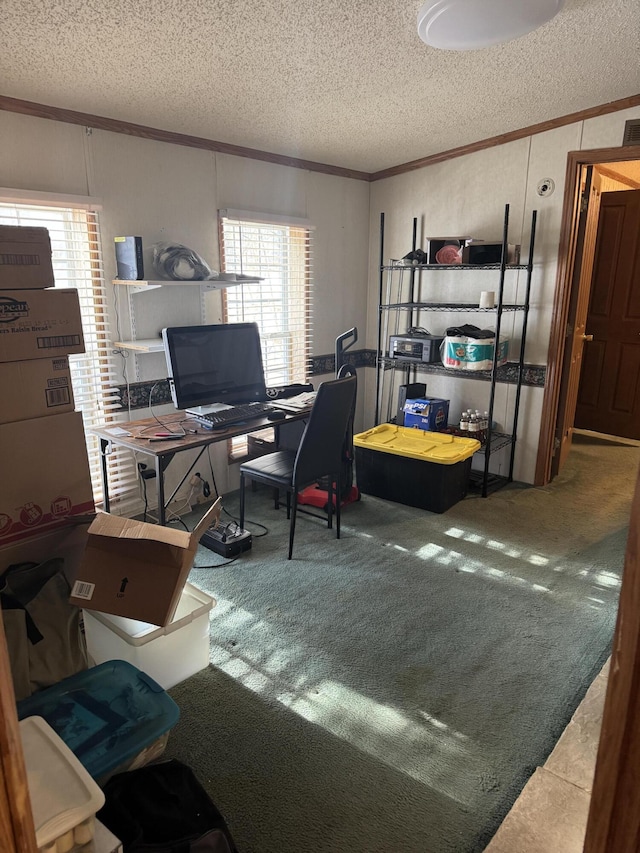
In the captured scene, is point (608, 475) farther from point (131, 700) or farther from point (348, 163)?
point (131, 700)

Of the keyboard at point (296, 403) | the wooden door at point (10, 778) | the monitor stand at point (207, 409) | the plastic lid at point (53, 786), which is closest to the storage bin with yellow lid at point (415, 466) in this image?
the keyboard at point (296, 403)

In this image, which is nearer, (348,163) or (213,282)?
(213,282)

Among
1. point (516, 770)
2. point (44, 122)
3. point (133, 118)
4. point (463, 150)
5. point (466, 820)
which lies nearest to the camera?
point (466, 820)

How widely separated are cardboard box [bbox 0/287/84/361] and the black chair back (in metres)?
1.24

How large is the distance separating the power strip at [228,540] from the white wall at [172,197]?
1.95ft

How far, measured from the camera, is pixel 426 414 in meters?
4.11

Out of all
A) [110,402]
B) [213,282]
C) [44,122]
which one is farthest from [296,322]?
[44,122]

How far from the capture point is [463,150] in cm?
406

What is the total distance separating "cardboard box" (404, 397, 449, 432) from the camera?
411cm

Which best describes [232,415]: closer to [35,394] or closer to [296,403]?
[296,403]

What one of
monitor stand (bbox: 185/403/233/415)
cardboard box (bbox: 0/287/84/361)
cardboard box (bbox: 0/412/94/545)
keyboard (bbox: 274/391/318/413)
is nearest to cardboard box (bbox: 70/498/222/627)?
cardboard box (bbox: 0/412/94/545)

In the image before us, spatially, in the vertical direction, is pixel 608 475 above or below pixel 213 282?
below

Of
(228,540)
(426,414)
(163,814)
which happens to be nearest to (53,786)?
(163,814)

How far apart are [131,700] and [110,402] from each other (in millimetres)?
1941
